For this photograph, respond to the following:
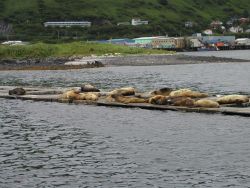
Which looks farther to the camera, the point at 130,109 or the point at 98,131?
the point at 130,109

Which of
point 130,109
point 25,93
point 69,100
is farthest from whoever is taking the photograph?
point 25,93

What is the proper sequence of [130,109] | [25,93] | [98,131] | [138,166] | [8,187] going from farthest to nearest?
1. [25,93]
2. [130,109]
3. [98,131]
4. [138,166]
5. [8,187]

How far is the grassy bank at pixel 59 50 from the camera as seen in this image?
16462 centimetres

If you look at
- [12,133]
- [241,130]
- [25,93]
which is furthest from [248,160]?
[25,93]

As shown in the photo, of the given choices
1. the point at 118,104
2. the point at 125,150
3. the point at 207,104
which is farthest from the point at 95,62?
the point at 125,150

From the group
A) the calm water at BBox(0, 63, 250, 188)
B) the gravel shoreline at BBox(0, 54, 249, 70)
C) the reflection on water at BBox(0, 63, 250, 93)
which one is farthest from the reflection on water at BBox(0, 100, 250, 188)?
the gravel shoreline at BBox(0, 54, 249, 70)

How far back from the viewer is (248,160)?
90.5ft

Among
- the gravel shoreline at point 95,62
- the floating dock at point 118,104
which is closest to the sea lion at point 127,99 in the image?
the floating dock at point 118,104

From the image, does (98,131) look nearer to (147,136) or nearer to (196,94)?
(147,136)

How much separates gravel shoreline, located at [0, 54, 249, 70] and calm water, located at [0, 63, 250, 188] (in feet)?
300

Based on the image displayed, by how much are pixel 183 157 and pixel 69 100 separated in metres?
28.7

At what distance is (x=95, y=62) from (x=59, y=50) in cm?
3253

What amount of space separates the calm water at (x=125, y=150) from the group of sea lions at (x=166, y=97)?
9.52 feet

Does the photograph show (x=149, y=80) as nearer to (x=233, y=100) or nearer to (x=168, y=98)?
(x=168, y=98)
